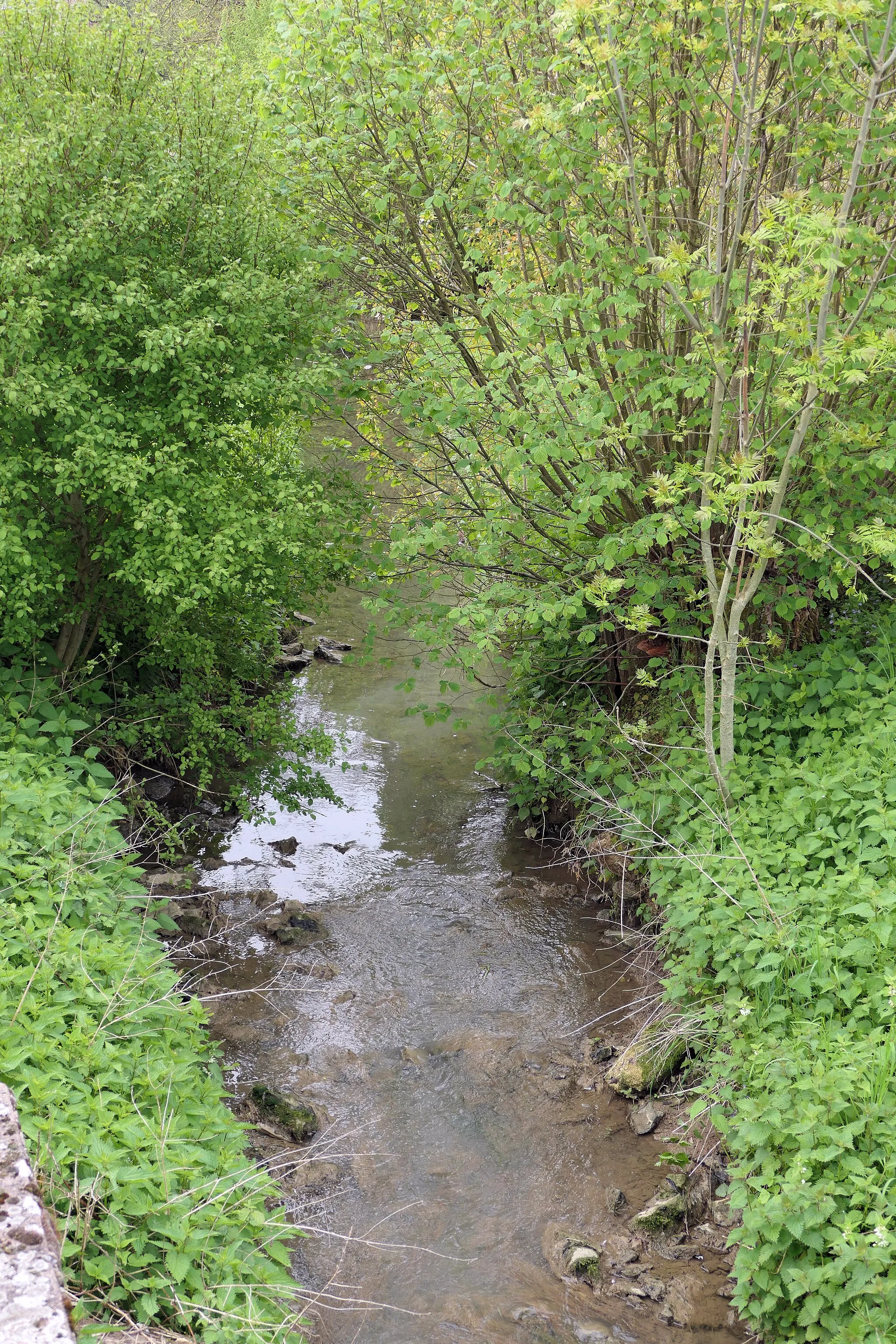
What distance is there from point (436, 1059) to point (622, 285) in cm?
512

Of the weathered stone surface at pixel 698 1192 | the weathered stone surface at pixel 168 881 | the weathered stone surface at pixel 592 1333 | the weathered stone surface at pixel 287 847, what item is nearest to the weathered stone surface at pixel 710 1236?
the weathered stone surface at pixel 698 1192

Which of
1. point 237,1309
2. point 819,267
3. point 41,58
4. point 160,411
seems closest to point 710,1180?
point 237,1309

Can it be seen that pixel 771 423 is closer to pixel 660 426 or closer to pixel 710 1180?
pixel 660 426

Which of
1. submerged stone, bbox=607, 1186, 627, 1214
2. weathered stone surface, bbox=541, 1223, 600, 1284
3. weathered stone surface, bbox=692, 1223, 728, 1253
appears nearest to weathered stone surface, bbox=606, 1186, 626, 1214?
submerged stone, bbox=607, 1186, 627, 1214

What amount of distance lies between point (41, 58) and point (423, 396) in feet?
11.2

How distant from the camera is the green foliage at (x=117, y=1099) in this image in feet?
11.1

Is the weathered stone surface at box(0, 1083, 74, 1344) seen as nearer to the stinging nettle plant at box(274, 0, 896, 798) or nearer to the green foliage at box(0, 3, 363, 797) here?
the green foliage at box(0, 3, 363, 797)

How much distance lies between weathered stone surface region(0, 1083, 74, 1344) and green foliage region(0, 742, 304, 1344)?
352 millimetres

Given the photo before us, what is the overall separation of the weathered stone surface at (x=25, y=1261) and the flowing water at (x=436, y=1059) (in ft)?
3.83

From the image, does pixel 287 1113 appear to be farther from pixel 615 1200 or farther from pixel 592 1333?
pixel 592 1333

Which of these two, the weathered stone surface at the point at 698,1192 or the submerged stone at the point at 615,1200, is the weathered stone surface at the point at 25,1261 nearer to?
the submerged stone at the point at 615,1200

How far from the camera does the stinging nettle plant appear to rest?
544cm

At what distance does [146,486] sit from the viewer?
6.57 metres

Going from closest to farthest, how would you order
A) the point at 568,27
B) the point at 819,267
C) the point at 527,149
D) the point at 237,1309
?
the point at 237,1309, the point at 568,27, the point at 819,267, the point at 527,149
